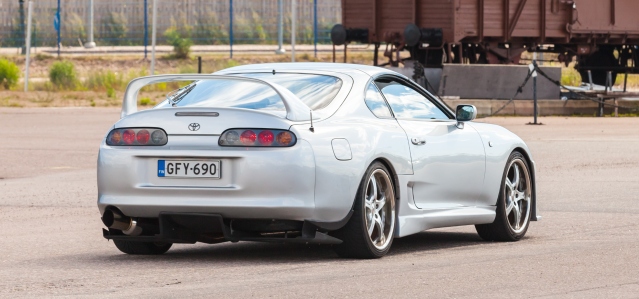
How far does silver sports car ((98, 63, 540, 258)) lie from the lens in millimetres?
8164

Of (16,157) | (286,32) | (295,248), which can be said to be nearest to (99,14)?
(286,32)

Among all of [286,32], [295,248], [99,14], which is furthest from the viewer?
[286,32]

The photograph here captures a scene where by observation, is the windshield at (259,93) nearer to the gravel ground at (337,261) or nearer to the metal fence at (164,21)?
the gravel ground at (337,261)

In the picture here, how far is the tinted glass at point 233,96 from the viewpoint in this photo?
8.58 metres

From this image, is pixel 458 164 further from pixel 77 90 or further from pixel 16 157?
pixel 77 90

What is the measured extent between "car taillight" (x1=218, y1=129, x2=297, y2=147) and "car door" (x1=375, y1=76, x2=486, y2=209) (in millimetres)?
1244

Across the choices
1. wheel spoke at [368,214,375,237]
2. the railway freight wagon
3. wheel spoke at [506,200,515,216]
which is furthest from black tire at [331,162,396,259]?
the railway freight wagon

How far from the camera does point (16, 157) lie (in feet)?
61.7

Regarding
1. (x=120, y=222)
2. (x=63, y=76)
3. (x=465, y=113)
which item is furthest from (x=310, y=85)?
(x=63, y=76)

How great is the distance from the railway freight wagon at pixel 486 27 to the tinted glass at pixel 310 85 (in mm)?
21914

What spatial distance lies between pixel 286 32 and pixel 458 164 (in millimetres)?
57542

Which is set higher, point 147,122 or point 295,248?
point 147,122

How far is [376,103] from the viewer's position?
920 cm

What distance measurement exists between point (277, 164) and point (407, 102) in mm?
1761
